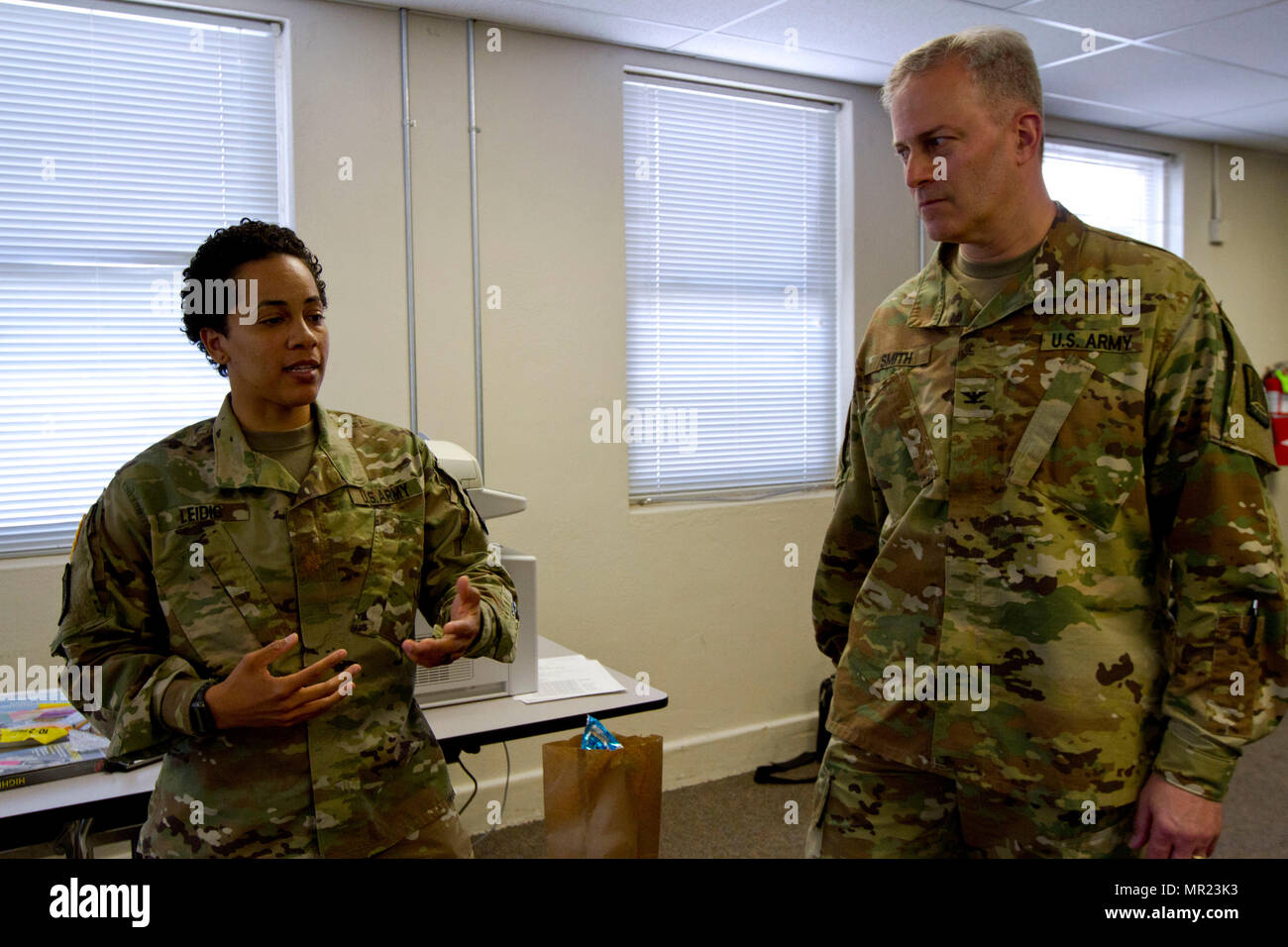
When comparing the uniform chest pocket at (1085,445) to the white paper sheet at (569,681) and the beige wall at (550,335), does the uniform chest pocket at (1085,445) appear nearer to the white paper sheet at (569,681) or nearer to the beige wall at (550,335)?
the white paper sheet at (569,681)

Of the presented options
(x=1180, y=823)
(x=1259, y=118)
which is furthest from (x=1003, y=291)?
(x=1259, y=118)

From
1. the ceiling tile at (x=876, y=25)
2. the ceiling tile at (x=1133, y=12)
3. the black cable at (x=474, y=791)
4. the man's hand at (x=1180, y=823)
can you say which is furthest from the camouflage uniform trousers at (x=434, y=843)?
the ceiling tile at (x=1133, y=12)

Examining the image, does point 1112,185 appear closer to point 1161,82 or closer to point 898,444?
point 1161,82

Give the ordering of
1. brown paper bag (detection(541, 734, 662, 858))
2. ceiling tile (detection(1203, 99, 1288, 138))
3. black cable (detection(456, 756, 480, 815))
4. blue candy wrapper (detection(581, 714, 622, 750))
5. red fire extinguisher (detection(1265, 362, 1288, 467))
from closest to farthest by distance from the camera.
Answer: brown paper bag (detection(541, 734, 662, 858)) → blue candy wrapper (detection(581, 714, 622, 750)) → black cable (detection(456, 756, 480, 815)) → ceiling tile (detection(1203, 99, 1288, 138)) → red fire extinguisher (detection(1265, 362, 1288, 467))

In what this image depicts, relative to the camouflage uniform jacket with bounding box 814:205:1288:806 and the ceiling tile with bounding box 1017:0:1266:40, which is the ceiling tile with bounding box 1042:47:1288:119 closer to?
the ceiling tile with bounding box 1017:0:1266:40

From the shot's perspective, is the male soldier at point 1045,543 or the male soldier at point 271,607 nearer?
the male soldier at point 1045,543

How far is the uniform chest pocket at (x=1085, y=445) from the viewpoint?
145cm

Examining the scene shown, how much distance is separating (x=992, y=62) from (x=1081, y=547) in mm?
704

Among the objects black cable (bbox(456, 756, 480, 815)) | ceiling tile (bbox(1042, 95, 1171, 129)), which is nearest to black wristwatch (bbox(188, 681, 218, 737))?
black cable (bbox(456, 756, 480, 815))

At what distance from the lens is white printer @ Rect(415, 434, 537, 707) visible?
2.41 meters

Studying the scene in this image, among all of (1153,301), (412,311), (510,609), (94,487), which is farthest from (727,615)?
(1153,301)

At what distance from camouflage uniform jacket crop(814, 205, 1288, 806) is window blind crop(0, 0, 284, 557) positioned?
7.70 feet

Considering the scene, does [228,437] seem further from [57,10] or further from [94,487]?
[57,10]
